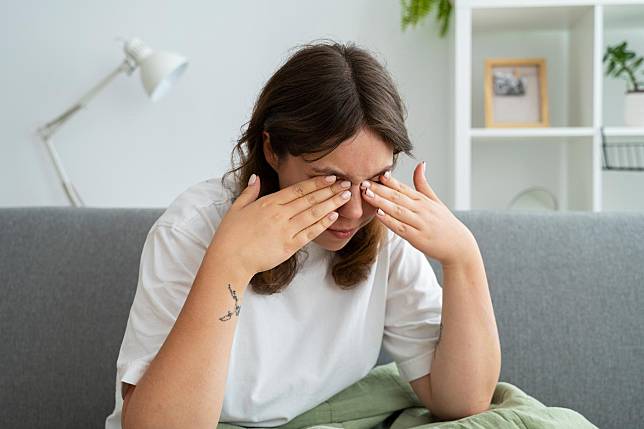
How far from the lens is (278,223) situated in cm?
124

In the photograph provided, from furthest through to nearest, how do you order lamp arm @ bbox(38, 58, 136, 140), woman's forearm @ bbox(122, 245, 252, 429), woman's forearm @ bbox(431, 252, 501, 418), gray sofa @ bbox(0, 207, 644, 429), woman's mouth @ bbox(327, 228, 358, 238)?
lamp arm @ bbox(38, 58, 136, 140)
gray sofa @ bbox(0, 207, 644, 429)
woman's forearm @ bbox(431, 252, 501, 418)
woman's mouth @ bbox(327, 228, 358, 238)
woman's forearm @ bbox(122, 245, 252, 429)

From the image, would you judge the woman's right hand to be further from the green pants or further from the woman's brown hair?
the green pants

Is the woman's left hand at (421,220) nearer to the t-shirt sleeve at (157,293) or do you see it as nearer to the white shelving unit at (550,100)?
the t-shirt sleeve at (157,293)

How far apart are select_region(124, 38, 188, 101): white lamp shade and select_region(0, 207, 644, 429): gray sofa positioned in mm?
1060

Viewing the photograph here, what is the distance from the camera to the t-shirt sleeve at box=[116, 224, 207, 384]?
1251mm

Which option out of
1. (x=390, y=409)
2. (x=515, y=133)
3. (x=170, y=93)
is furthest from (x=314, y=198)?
(x=170, y=93)

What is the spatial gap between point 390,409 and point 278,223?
18.4 inches

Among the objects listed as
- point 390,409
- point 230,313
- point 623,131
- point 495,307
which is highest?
point 623,131

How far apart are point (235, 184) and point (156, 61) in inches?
55.1

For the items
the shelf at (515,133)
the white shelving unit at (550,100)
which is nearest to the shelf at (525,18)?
the white shelving unit at (550,100)

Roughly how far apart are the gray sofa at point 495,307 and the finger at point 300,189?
1.84 ft

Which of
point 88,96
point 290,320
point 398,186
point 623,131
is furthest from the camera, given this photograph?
point 88,96

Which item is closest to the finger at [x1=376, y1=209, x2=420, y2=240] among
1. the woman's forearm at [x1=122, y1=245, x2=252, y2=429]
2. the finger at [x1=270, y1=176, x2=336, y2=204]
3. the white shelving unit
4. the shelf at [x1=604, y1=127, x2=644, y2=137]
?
the finger at [x1=270, y1=176, x2=336, y2=204]

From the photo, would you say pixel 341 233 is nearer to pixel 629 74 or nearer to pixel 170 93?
pixel 629 74
